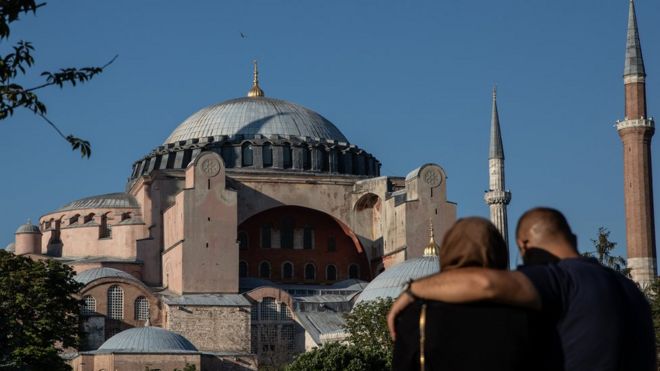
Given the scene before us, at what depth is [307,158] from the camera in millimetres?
58156

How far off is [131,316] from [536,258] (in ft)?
151

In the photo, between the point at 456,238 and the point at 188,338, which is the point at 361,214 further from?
the point at 456,238

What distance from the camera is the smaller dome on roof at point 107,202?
58500mm

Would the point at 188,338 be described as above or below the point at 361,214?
below

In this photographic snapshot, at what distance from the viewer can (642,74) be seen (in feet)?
198

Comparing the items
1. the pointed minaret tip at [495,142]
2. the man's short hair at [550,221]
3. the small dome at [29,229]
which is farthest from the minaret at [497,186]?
the man's short hair at [550,221]

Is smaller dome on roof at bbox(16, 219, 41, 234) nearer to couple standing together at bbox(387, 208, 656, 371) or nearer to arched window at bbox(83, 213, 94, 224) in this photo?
arched window at bbox(83, 213, 94, 224)

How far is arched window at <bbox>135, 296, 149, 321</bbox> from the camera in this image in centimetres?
5044

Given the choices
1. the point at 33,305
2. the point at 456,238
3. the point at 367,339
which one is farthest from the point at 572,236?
the point at 367,339

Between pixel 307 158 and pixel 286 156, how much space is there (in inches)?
36.8

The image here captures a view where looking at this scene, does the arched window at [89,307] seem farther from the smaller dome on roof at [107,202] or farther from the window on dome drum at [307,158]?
the window on dome drum at [307,158]

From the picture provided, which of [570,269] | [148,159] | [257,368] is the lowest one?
[257,368]

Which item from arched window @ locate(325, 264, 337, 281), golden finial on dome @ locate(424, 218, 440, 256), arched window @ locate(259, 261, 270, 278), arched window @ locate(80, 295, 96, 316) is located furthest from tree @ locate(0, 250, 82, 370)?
arched window @ locate(325, 264, 337, 281)

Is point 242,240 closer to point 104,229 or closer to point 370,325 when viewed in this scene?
point 104,229
